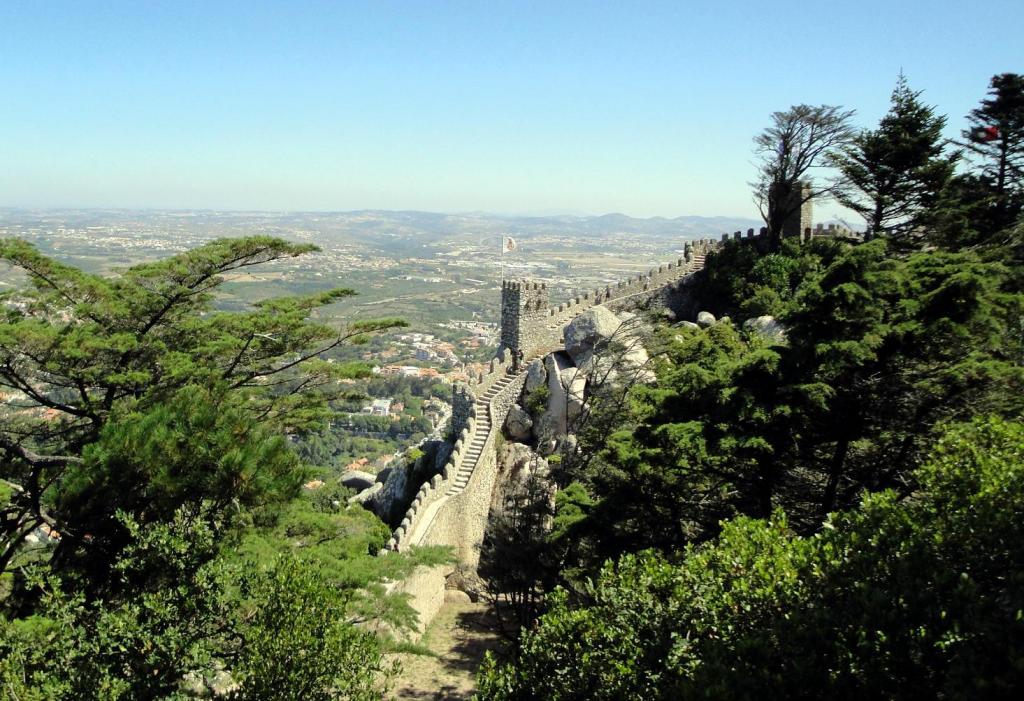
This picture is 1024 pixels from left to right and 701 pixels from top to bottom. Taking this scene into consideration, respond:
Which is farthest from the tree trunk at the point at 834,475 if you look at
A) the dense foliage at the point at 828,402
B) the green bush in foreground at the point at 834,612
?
the green bush in foreground at the point at 834,612

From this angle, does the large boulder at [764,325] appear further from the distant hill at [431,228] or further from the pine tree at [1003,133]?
the distant hill at [431,228]

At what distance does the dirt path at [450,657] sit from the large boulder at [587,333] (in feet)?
27.2

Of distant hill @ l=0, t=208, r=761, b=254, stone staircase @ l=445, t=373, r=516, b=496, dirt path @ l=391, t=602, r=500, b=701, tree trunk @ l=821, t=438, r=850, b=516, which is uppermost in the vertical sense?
distant hill @ l=0, t=208, r=761, b=254

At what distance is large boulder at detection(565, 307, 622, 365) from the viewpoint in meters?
21.9

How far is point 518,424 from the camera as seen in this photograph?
21859mm

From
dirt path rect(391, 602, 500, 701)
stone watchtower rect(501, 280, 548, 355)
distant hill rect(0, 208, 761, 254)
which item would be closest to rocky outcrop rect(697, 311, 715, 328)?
stone watchtower rect(501, 280, 548, 355)

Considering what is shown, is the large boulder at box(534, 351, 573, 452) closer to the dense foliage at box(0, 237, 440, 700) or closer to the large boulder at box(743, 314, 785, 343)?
the large boulder at box(743, 314, 785, 343)

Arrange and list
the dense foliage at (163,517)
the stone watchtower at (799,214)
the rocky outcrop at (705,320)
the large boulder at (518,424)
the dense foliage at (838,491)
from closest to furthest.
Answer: the dense foliage at (838,491) < the dense foliage at (163,517) < the large boulder at (518,424) < the rocky outcrop at (705,320) < the stone watchtower at (799,214)

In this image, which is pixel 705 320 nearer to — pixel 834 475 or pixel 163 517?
pixel 834 475

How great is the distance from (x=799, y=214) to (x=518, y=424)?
1375cm

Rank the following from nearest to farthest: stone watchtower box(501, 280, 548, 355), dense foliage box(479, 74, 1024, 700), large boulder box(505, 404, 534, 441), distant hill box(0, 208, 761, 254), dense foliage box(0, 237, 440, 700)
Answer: dense foliage box(479, 74, 1024, 700) < dense foliage box(0, 237, 440, 700) < large boulder box(505, 404, 534, 441) < stone watchtower box(501, 280, 548, 355) < distant hill box(0, 208, 761, 254)

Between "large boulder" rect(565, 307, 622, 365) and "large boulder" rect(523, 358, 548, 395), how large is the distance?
1.03 meters

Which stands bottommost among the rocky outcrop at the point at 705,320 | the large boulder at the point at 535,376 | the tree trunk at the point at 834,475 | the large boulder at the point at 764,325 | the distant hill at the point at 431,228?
the large boulder at the point at 535,376

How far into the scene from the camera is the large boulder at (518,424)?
71.7 ft
